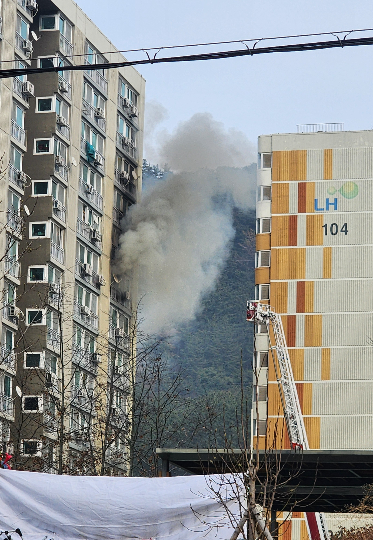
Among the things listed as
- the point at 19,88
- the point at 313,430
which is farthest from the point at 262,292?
the point at 19,88

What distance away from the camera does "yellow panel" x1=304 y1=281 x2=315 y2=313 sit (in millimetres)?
81812

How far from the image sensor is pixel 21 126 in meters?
66.8

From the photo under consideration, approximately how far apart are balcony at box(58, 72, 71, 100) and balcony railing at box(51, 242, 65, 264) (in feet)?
33.8

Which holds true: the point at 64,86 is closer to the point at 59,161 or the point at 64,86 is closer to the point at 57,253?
the point at 59,161

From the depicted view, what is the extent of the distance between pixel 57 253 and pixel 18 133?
8.18m

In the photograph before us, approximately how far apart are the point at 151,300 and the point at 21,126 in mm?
47402

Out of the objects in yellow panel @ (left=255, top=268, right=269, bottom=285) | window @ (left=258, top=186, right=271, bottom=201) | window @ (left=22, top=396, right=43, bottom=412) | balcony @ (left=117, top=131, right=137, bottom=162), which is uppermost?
balcony @ (left=117, top=131, right=137, bottom=162)

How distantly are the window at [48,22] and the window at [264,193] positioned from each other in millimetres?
23020

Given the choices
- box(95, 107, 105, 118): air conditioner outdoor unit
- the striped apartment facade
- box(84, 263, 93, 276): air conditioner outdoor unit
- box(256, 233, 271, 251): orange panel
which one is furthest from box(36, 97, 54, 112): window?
box(256, 233, 271, 251): orange panel

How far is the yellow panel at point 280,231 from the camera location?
83.9 metres

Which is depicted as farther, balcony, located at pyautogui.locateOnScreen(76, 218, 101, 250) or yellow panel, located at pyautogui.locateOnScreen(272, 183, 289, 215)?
yellow panel, located at pyautogui.locateOnScreen(272, 183, 289, 215)

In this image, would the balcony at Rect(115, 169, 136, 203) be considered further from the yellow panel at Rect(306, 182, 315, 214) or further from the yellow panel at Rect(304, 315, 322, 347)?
the yellow panel at Rect(304, 315, 322, 347)

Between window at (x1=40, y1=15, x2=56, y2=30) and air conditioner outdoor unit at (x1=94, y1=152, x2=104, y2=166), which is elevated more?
window at (x1=40, y1=15, x2=56, y2=30)

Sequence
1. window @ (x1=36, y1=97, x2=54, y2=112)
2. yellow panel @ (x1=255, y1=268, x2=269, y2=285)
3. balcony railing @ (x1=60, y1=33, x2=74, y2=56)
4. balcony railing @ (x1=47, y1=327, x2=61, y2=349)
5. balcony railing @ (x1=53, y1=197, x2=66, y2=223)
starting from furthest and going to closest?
yellow panel @ (x1=255, y1=268, x2=269, y2=285) < balcony railing @ (x1=60, y1=33, x2=74, y2=56) < window @ (x1=36, y1=97, x2=54, y2=112) < balcony railing @ (x1=53, y1=197, x2=66, y2=223) < balcony railing @ (x1=47, y1=327, x2=61, y2=349)
